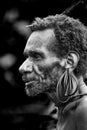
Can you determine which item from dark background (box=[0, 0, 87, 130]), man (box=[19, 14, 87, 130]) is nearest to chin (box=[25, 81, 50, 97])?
man (box=[19, 14, 87, 130])

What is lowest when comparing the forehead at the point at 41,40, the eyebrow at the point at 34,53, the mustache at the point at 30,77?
the mustache at the point at 30,77

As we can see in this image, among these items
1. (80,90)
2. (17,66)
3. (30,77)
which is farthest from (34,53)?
(17,66)

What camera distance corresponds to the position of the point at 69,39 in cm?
250

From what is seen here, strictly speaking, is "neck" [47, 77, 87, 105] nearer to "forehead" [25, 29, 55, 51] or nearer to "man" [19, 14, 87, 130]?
"man" [19, 14, 87, 130]

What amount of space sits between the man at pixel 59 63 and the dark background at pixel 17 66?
2142mm

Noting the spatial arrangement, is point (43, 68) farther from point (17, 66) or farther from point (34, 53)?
point (17, 66)

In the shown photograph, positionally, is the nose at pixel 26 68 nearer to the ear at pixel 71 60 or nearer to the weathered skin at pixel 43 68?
the weathered skin at pixel 43 68

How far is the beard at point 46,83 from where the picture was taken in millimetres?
2501

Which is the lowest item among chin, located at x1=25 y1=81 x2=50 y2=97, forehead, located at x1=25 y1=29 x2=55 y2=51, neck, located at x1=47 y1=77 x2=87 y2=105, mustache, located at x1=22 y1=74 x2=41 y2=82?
neck, located at x1=47 y1=77 x2=87 y2=105

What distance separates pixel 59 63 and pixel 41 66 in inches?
3.4

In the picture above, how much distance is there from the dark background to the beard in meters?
2.14

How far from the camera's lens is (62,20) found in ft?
8.39

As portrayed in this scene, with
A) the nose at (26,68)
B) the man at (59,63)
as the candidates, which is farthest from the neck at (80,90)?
the nose at (26,68)

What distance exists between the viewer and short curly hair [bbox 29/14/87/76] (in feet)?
8.20
